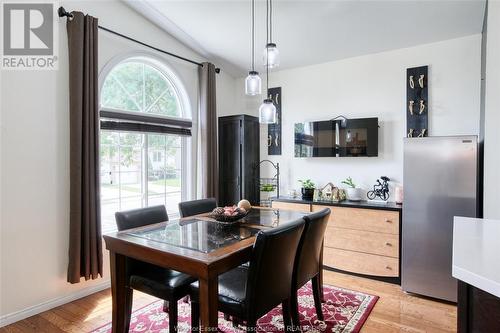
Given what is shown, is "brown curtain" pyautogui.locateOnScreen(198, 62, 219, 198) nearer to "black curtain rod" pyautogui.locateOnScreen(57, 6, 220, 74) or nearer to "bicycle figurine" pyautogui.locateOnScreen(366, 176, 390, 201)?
"black curtain rod" pyautogui.locateOnScreen(57, 6, 220, 74)

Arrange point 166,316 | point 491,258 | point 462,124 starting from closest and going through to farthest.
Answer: point 491,258 < point 166,316 < point 462,124

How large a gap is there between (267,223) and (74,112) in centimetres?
200

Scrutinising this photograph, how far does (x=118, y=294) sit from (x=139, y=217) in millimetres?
594

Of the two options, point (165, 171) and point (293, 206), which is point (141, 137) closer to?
point (165, 171)

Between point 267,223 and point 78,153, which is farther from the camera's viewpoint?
point 78,153

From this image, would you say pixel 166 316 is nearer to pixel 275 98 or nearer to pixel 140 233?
pixel 140 233

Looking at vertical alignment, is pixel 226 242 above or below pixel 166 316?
above

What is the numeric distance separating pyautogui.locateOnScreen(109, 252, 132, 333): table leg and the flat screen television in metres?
2.74

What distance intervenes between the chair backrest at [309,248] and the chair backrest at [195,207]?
1230 mm

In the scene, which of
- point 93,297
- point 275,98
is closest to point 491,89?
point 275,98

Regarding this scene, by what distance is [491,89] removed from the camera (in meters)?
2.29

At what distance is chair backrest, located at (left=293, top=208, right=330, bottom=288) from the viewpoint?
6.78 ft

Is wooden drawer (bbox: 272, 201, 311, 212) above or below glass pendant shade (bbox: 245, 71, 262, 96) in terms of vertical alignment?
below

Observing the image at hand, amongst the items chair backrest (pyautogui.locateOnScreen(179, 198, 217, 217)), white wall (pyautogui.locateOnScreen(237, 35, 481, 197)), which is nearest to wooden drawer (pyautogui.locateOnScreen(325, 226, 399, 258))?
white wall (pyautogui.locateOnScreen(237, 35, 481, 197))
